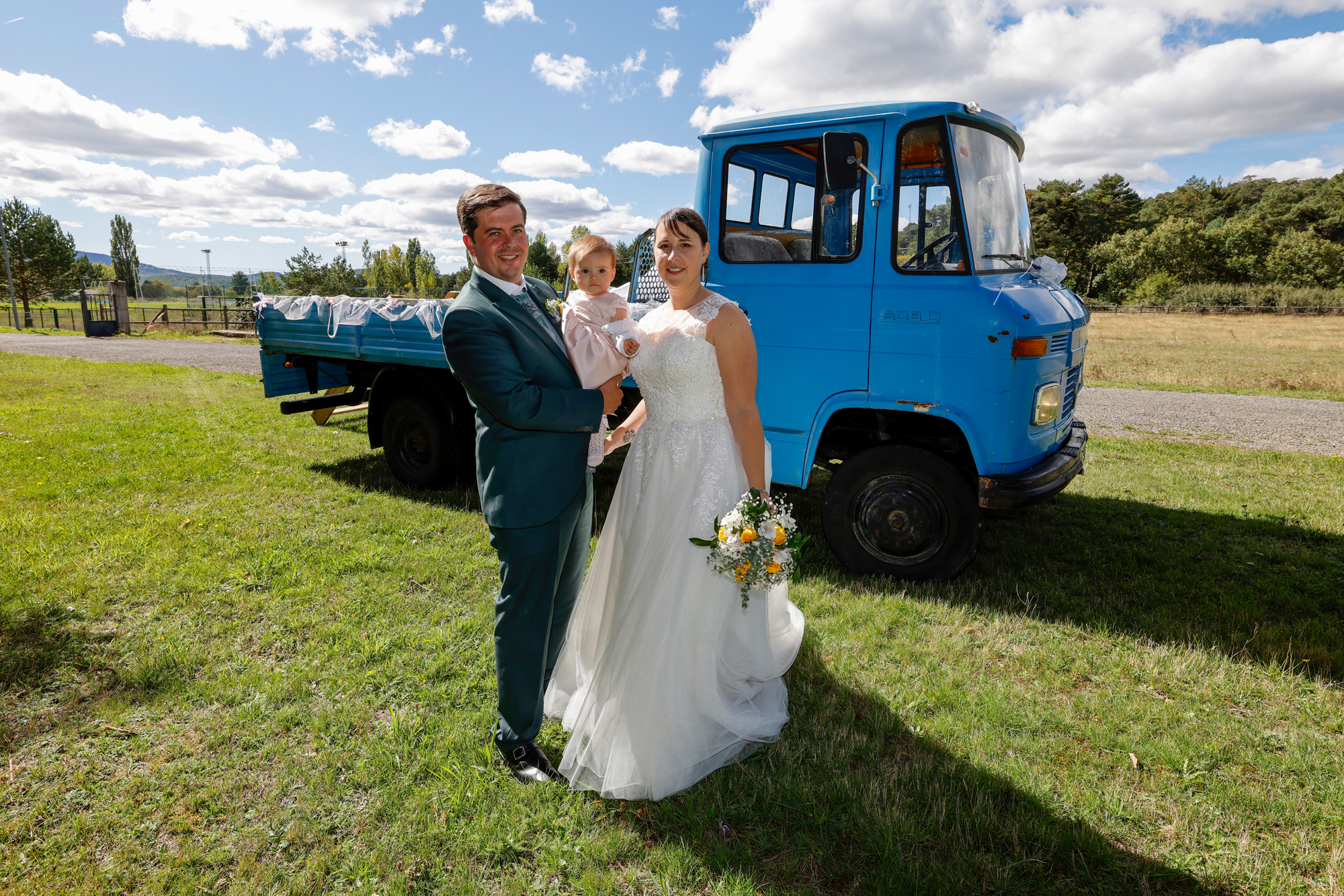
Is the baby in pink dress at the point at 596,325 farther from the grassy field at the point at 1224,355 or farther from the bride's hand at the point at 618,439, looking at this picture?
the grassy field at the point at 1224,355

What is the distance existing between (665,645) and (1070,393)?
11.6 feet

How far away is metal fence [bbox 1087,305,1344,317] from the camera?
1444 inches

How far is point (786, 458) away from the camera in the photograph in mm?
4609

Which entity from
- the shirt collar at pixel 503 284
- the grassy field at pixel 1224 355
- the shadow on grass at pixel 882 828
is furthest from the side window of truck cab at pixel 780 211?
the grassy field at pixel 1224 355

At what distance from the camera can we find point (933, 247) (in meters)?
4.11

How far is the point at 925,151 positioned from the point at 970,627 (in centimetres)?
285

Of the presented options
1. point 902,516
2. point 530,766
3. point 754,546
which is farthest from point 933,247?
point 530,766

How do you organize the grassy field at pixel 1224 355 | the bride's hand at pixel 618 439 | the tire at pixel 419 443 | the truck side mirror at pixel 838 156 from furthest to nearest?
the grassy field at pixel 1224 355 < the tire at pixel 419 443 < the truck side mirror at pixel 838 156 < the bride's hand at pixel 618 439

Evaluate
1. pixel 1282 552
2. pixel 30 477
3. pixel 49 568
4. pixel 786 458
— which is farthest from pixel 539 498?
pixel 30 477

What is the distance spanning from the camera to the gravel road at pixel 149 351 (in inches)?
688

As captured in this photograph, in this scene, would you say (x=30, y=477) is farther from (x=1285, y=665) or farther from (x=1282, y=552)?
(x=1282, y=552)

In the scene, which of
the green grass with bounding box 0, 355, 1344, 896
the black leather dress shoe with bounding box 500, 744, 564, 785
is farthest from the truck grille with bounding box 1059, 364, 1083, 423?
the black leather dress shoe with bounding box 500, 744, 564, 785

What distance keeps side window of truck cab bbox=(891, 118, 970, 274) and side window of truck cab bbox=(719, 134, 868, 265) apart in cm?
34

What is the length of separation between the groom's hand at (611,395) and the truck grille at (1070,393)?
317 centimetres
